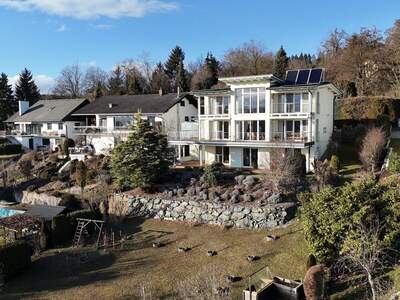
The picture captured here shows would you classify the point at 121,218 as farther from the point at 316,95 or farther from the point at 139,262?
the point at 316,95

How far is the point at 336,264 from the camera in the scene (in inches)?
613

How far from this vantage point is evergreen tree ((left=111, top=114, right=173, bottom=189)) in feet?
96.5

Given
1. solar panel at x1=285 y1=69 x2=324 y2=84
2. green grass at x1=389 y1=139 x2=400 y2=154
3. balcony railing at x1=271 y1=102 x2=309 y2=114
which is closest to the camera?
balcony railing at x1=271 y1=102 x2=309 y2=114

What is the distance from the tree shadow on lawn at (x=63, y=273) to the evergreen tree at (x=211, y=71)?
50.0 meters

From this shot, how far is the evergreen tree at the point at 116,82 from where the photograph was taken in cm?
7605

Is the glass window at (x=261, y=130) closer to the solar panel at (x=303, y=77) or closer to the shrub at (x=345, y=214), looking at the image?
the solar panel at (x=303, y=77)

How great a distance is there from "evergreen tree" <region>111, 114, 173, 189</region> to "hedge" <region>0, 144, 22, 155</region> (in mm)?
33334

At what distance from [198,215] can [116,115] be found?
27124 mm

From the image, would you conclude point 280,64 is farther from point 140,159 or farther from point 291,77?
point 140,159

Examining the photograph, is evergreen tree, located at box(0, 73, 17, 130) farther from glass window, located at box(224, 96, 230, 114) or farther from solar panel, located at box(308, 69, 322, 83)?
solar panel, located at box(308, 69, 322, 83)

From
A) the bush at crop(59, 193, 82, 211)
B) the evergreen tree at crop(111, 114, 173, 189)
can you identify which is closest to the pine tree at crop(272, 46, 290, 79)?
the evergreen tree at crop(111, 114, 173, 189)

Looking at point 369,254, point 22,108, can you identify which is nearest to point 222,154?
A: point 369,254

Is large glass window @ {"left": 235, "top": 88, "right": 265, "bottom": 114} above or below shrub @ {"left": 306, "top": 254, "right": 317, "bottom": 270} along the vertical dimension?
above

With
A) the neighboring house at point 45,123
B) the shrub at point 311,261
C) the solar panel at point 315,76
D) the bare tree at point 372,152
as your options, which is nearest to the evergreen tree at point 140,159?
the solar panel at point 315,76
